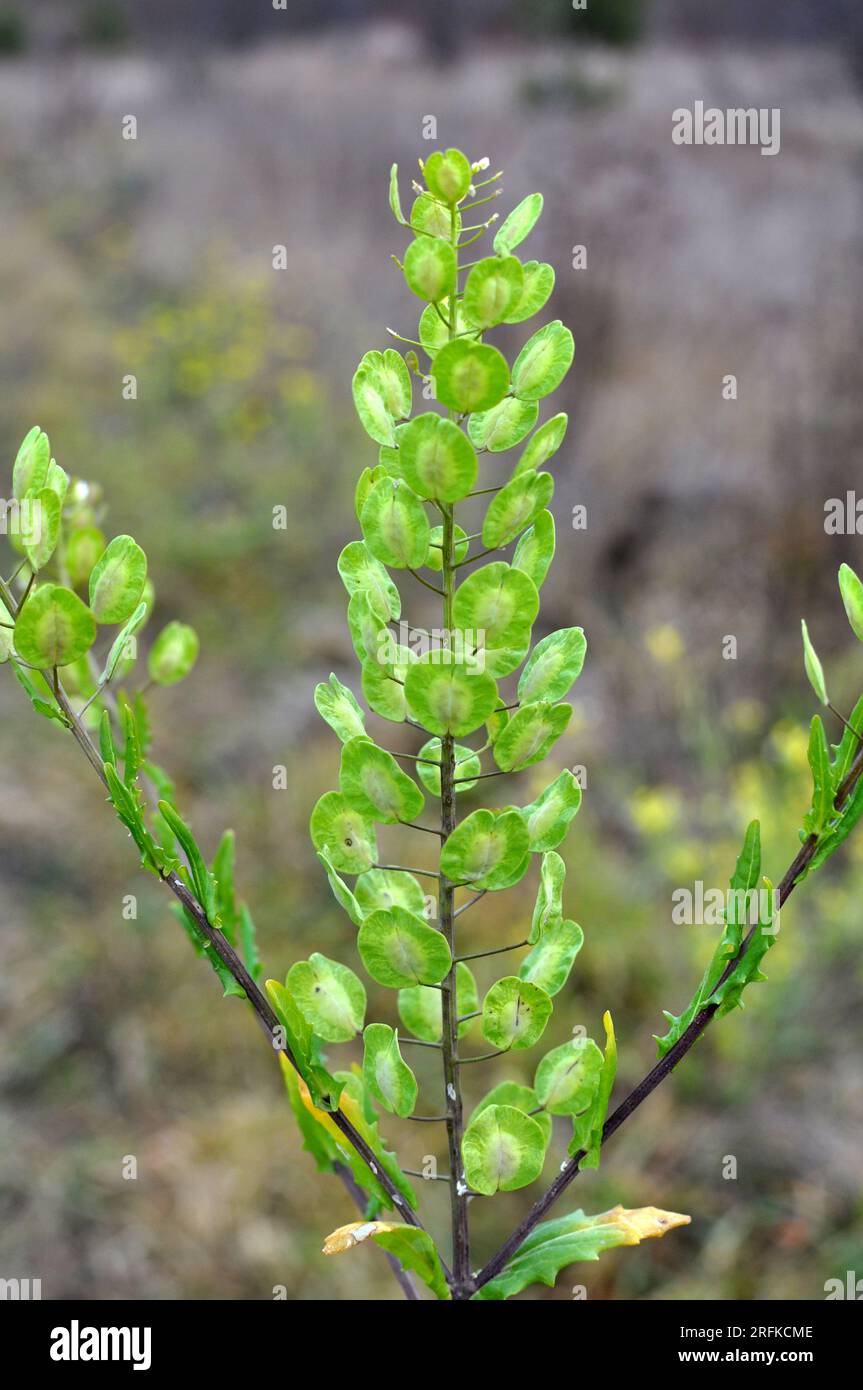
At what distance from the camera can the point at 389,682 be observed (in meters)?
0.45

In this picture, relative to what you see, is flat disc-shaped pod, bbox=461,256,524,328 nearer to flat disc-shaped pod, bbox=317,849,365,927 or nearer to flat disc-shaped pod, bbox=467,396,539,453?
flat disc-shaped pod, bbox=467,396,539,453

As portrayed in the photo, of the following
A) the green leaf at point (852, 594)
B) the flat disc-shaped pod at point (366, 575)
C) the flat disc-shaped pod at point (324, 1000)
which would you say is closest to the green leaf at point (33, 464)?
the flat disc-shaped pod at point (366, 575)

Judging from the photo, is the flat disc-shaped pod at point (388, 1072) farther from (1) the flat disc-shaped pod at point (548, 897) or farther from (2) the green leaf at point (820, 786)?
(2) the green leaf at point (820, 786)

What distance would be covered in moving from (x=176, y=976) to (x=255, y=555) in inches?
91.6

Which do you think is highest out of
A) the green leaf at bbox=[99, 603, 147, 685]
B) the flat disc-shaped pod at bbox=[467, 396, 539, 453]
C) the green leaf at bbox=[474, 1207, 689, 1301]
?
the flat disc-shaped pod at bbox=[467, 396, 539, 453]

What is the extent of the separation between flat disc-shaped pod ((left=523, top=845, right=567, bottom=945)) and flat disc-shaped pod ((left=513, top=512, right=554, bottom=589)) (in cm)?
12

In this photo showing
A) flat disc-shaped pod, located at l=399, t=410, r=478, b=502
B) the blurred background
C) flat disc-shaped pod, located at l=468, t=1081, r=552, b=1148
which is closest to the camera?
flat disc-shaped pod, located at l=399, t=410, r=478, b=502

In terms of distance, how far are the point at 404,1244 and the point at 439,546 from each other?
0.94ft

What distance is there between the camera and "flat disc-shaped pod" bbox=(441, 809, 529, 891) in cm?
42

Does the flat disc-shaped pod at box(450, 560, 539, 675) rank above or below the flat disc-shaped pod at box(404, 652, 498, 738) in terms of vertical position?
above

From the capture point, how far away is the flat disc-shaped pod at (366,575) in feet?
1.45

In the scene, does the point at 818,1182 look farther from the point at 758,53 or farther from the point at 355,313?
the point at 758,53

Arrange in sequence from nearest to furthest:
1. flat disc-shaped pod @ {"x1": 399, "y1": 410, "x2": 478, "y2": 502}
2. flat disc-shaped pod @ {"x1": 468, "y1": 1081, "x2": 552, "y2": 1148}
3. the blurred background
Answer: flat disc-shaped pod @ {"x1": 399, "y1": 410, "x2": 478, "y2": 502} < flat disc-shaped pod @ {"x1": 468, "y1": 1081, "x2": 552, "y2": 1148} < the blurred background

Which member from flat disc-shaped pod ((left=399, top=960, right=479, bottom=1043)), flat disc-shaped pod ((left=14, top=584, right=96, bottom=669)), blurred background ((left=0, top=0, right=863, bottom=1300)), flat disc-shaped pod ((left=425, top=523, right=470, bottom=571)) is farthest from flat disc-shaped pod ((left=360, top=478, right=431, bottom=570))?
blurred background ((left=0, top=0, right=863, bottom=1300))
